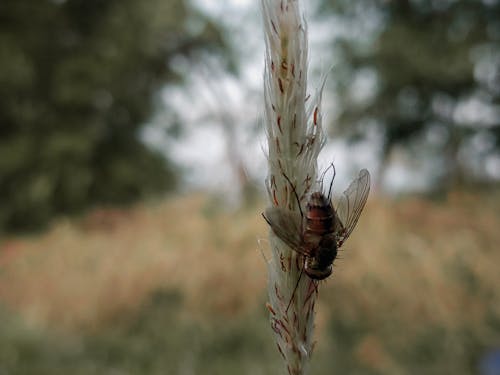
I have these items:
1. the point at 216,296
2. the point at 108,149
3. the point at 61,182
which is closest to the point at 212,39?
the point at 108,149

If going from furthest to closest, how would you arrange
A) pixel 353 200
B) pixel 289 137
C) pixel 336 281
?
pixel 336 281 < pixel 353 200 < pixel 289 137

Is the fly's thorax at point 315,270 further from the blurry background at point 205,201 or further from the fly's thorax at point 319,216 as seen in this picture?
the blurry background at point 205,201

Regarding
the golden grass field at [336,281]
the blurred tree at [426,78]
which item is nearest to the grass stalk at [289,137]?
the golden grass field at [336,281]

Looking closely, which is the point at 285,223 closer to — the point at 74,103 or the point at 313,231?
the point at 313,231

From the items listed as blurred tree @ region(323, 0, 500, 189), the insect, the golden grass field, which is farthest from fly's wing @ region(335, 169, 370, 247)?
blurred tree @ region(323, 0, 500, 189)

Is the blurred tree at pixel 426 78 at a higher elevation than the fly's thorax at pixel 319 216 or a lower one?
higher

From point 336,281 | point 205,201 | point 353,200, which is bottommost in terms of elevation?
point 353,200

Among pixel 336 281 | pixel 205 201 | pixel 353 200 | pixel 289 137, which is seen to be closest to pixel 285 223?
pixel 289 137
